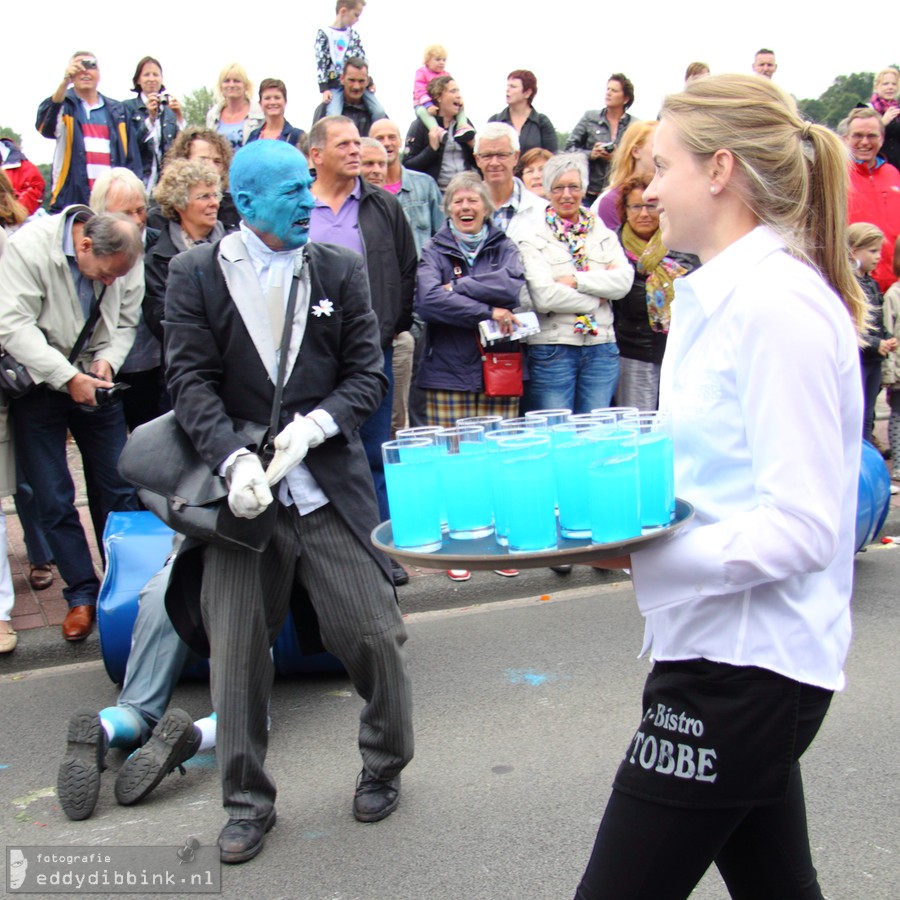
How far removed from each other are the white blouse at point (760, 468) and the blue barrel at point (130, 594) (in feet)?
9.27

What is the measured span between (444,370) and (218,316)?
10.4 feet

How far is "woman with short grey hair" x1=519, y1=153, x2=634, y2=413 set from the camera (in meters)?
6.47

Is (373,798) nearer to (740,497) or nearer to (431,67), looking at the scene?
(740,497)

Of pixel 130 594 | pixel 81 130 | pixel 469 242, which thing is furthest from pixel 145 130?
pixel 130 594


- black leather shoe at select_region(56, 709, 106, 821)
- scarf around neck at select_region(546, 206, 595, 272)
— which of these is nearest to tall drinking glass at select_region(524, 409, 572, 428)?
black leather shoe at select_region(56, 709, 106, 821)

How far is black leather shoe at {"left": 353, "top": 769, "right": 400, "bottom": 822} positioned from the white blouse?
1.78m

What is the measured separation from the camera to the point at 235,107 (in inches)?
335

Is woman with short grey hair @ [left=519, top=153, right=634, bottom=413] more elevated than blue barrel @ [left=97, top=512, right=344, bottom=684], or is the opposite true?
woman with short grey hair @ [left=519, top=153, right=634, bottom=413]

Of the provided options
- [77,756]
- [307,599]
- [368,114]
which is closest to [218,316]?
[307,599]

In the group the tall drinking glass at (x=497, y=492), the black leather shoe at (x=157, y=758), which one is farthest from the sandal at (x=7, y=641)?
the tall drinking glass at (x=497, y=492)

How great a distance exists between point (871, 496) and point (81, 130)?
6183mm

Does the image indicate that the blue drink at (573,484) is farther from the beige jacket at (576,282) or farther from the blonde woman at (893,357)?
the blonde woman at (893,357)

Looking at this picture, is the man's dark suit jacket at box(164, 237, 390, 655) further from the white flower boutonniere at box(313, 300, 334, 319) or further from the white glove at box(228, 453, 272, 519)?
the white glove at box(228, 453, 272, 519)

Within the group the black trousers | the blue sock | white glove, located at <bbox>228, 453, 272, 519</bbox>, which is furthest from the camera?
the blue sock
